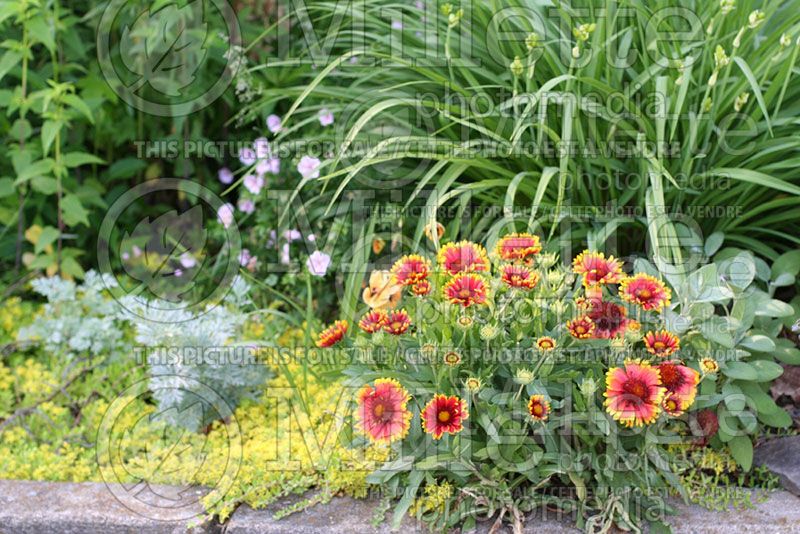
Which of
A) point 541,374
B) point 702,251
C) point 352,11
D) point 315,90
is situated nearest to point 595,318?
point 541,374

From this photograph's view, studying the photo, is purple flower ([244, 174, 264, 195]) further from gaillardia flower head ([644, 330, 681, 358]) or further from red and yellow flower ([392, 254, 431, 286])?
gaillardia flower head ([644, 330, 681, 358])

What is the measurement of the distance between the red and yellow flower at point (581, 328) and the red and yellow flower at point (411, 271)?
1.09 feet

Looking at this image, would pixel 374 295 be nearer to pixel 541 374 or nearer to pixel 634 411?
pixel 541 374

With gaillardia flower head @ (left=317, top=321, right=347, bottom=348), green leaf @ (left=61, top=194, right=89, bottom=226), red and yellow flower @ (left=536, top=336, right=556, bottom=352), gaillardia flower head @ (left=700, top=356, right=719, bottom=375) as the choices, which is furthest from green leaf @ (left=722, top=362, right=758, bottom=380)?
green leaf @ (left=61, top=194, right=89, bottom=226)

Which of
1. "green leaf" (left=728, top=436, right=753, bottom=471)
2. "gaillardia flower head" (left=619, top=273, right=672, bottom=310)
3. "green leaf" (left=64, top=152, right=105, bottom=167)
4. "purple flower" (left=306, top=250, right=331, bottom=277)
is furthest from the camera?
"green leaf" (left=64, top=152, right=105, bottom=167)

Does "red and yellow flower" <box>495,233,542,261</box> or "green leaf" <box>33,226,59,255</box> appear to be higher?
"green leaf" <box>33,226,59,255</box>

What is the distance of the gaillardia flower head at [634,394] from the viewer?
5.09 feet

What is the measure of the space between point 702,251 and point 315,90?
48.6 inches

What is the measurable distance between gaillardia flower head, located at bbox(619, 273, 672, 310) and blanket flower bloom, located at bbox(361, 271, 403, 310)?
0.50 metres

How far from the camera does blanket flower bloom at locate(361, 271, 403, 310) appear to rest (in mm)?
1882

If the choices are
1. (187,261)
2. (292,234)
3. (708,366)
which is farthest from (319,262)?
(708,366)

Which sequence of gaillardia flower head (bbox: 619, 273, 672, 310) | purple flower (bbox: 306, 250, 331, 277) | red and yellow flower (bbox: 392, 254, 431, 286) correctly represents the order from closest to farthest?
gaillardia flower head (bbox: 619, 273, 672, 310) → red and yellow flower (bbox: 392, 254, 431, 286) → purple flower (bbox: 306, 250, 331, 277)

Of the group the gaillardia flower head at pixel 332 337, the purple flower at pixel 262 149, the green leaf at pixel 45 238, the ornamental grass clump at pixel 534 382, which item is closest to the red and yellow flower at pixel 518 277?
the ornamental grass clump at pixel 534 382

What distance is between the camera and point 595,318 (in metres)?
1.70
